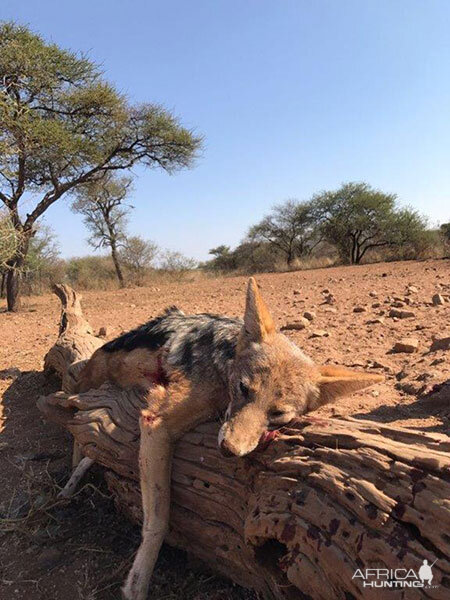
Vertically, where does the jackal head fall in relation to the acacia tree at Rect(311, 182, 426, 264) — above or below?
below

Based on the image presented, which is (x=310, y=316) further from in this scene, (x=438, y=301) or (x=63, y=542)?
(x=63, y=542)

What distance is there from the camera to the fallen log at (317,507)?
1.62 m

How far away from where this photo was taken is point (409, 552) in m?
1.59

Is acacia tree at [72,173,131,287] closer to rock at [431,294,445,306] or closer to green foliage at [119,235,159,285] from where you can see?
green foliage at [119,235,159,285]

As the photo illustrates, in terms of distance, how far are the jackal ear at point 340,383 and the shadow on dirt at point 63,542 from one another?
1099 mm

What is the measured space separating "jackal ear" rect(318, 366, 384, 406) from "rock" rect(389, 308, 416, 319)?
4153 mm

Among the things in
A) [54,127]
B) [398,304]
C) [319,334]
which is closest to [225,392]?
[319,334]

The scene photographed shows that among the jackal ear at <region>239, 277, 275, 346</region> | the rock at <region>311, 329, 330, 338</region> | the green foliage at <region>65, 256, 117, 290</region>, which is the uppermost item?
the green foliage at <region>65, 256, 117, 290</region>

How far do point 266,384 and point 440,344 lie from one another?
9.78ft

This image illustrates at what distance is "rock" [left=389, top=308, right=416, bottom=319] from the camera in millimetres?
6203

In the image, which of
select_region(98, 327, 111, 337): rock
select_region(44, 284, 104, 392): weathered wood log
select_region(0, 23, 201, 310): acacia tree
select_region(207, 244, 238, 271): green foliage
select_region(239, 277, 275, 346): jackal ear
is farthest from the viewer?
select_region(207, 244, 238, 271): green foliage

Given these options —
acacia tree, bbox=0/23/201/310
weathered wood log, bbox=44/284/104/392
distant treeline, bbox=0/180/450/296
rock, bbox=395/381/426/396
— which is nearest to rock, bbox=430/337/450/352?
rock, bbox=395/381/426/396

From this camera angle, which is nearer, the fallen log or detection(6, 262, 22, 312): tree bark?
the fallen log

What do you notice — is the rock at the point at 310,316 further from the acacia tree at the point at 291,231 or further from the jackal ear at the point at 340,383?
the acacia tree at the point at 291,231
